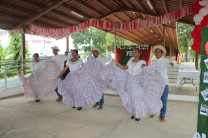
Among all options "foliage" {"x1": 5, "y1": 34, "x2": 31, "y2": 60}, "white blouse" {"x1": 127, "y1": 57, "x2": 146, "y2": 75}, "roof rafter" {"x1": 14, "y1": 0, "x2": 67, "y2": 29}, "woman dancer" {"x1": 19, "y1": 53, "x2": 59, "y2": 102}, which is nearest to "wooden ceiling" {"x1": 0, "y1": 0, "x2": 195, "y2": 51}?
"roof rafter" {"x1": 14, "y1": 0, "x2": 67, "y2": 29}

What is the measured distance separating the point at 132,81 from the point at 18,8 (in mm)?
4289

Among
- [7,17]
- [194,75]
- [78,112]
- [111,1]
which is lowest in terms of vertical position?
[78,112]

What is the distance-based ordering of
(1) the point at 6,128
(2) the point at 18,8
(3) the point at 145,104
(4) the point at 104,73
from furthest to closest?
1. (2) the point at 18,8
2. (4) the point at 104,73
3. (3) the point at 145,104
4. (1) the point at 6,128

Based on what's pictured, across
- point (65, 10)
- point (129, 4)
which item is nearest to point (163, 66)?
point (129, 4)

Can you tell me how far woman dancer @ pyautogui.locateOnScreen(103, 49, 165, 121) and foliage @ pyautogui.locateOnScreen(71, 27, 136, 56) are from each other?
557 inches

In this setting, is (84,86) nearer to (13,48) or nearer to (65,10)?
(65,10)

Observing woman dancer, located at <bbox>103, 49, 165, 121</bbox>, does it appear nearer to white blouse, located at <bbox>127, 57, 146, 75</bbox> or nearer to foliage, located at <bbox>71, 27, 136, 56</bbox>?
white blouse, located at <bbox>127, 57, 146, 75</bbox>

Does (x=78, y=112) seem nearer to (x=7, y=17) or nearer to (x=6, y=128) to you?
(x=6, y=128)

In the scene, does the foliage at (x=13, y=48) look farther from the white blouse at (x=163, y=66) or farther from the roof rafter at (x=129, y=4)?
the white blouse at (x=163, y=66)

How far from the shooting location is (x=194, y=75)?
591 centimetres

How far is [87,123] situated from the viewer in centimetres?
316

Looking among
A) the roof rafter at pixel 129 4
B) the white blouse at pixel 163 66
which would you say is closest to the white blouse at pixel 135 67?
the white blouse at pixel 163 66

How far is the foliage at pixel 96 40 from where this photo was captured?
67.6 ft

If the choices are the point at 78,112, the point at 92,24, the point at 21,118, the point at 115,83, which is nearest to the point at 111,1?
the point at 92,24
